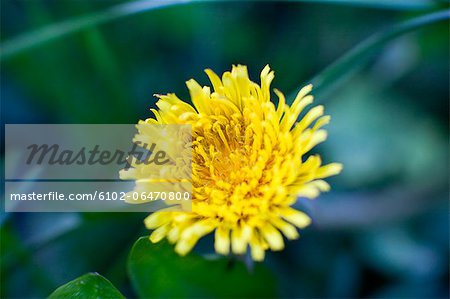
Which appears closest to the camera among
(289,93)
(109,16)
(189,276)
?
(189,276)

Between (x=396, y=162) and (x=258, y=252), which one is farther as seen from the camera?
(x=396, y=162)

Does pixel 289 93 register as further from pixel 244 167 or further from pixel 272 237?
pixel 272 237

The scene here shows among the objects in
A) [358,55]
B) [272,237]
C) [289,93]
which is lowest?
[272,237]

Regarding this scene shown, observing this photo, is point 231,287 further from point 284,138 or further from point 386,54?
point 386,54

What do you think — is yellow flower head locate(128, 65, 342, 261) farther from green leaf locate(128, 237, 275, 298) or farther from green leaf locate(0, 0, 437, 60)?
green leaf locate(0, 0, 437, 60)

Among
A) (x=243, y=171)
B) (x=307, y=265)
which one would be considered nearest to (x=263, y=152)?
(x=243, y=171)

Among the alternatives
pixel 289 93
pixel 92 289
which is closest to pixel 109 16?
pixel 289 93
